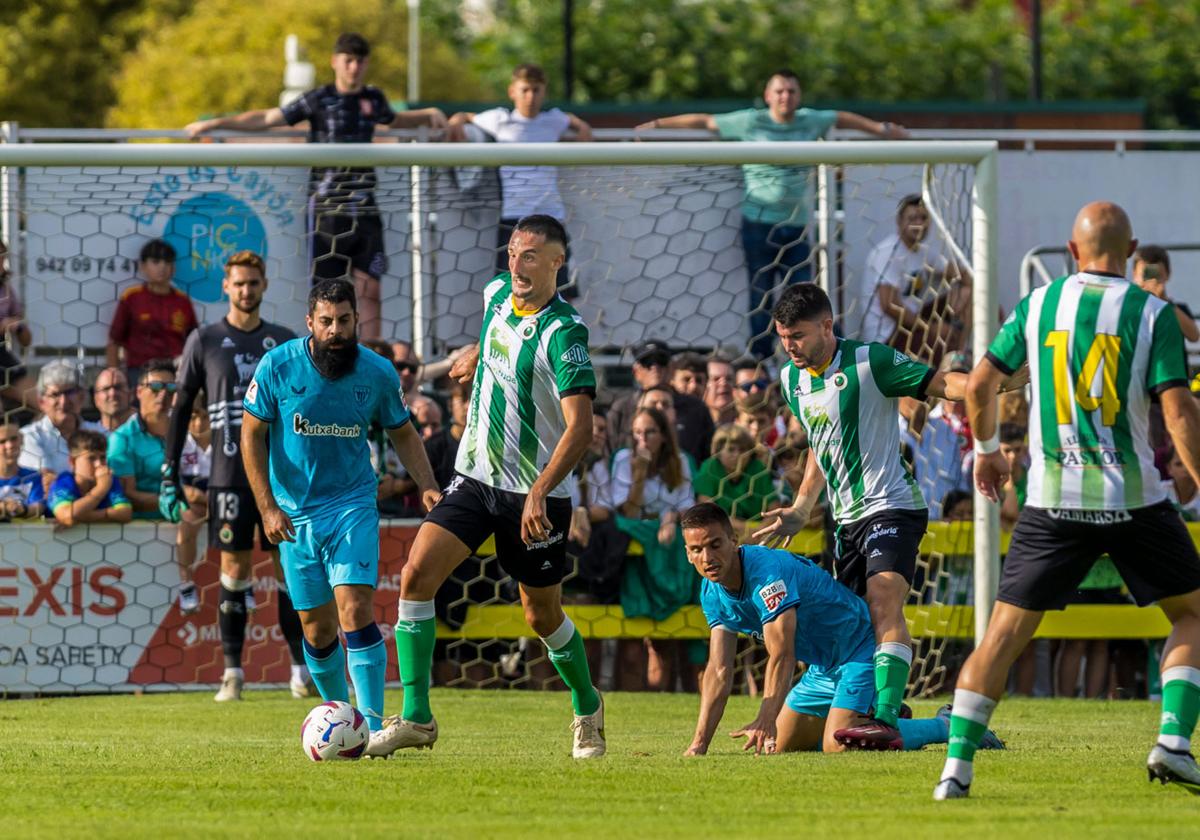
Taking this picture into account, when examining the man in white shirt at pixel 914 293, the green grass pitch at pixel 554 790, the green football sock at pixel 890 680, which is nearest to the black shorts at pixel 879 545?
the green football sock at pixel 890 680

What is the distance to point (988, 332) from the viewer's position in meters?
12.1

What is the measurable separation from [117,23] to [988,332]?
125 ft

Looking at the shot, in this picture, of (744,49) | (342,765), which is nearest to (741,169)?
(342,765)

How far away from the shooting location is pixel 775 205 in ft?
46.6

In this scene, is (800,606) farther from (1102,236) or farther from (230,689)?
(230,689)

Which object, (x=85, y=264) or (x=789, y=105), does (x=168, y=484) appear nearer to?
(x=85, y=264)

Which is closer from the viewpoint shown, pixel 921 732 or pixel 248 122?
pixel 921 732

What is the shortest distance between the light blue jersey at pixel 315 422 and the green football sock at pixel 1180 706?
372 cm

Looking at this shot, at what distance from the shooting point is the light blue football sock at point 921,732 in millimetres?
8867

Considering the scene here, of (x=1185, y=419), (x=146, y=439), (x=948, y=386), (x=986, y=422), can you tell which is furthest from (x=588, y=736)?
(x=146, y=439)

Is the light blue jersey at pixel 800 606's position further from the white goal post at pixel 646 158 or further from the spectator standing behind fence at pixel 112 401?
the spectator standing behind fence at pixel 112 401

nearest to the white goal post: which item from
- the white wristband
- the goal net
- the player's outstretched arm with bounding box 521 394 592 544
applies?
the goal net

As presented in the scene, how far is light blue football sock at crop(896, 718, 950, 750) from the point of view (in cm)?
887

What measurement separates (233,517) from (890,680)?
4.66 meters
